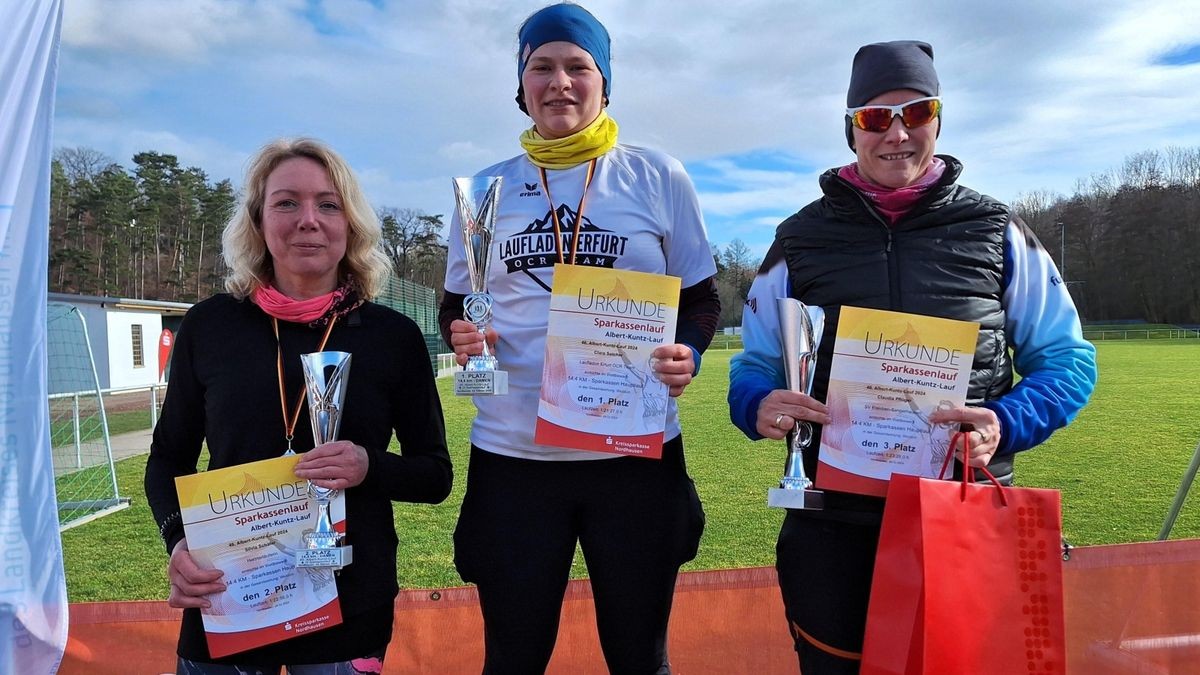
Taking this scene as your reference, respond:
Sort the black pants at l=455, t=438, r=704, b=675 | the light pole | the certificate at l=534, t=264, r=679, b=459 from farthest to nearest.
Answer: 1. the light pole
2. the black pants at l=455, t=438, r=704, b=675
3. the certificate at l=534, t=264, r=679, b=459

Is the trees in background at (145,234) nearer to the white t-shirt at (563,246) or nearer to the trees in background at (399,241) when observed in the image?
the trees in background at (399,241)

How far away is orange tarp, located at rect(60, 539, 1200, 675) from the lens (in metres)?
3.20

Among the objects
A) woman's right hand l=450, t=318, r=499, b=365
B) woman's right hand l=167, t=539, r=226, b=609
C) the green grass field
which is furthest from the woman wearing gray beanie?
the green grass field

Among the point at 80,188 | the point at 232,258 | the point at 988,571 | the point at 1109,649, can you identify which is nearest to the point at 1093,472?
the point at 1109,649

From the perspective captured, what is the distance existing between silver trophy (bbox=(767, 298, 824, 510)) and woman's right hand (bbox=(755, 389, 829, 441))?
5 centimetres

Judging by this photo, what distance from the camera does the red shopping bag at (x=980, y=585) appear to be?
169cm

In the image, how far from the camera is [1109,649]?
3.17 meters

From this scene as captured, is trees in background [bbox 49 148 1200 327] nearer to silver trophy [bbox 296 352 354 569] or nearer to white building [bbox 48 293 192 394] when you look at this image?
white building [bbox 48 293 192 394]

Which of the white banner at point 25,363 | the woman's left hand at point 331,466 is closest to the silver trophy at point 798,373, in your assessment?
the woman's left hand at point 331,466

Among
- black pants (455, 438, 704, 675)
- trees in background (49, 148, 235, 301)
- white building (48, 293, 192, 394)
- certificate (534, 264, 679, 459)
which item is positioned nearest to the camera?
certificate (534, 264, 679, 459)

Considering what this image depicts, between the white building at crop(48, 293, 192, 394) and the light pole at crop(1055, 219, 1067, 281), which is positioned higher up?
the light pole at crop(1055, 219, 1067, 281)

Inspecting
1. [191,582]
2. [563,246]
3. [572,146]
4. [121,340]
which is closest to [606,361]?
[563,246]

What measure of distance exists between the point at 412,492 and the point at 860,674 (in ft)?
3.97

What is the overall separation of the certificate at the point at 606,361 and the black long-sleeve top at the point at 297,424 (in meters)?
0.40
